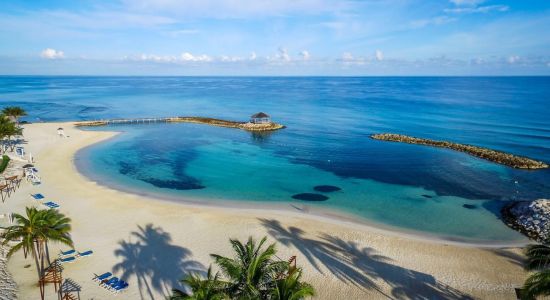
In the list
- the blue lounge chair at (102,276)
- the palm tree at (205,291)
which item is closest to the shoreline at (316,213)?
the blue lounge chair at (102,276)

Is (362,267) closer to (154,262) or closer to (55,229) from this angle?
(154,262)

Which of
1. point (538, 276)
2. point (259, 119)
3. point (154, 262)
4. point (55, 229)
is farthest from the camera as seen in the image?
point (259, 119)

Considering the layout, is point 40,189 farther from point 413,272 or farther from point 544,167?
point 544,167

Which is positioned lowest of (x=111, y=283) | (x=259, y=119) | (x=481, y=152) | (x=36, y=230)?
(x=111, y=283)

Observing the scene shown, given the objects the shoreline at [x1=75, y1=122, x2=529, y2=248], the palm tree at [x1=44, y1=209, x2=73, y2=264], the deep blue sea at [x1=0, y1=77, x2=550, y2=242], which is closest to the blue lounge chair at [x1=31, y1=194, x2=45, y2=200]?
the shoreline at [x1=75, y1=122, x2=529, y2=248]

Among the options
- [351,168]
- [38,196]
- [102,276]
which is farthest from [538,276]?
[38,196]

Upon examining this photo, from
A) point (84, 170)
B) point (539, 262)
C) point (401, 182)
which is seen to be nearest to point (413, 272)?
point (539, 262)

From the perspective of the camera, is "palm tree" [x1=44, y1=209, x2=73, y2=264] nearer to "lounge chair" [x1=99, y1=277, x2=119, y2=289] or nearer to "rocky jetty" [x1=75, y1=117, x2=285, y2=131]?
"lounge chair" [x1=99, y1=277, x2=119, y2=289]
